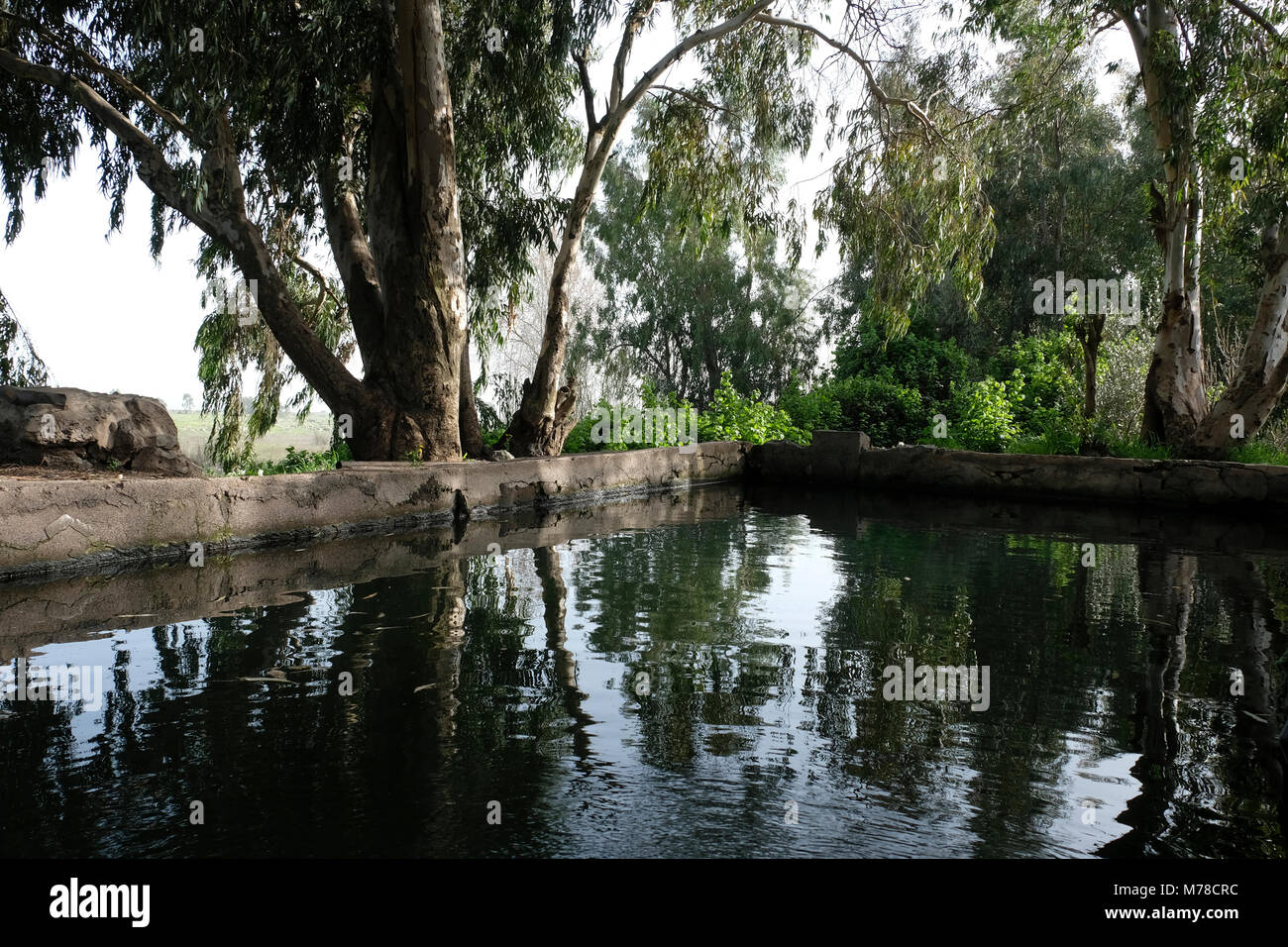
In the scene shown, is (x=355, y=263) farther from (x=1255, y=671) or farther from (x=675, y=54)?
(x=1255, y=671)

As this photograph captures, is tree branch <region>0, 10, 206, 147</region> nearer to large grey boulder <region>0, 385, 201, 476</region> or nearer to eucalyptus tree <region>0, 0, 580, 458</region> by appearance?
eucalyptus tree <region>0, 0, 580, 458</region>

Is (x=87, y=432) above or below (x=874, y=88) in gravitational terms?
below

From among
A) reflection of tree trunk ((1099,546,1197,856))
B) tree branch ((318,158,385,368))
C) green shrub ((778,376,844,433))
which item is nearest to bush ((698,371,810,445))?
green shrub ((778,376,844,433))

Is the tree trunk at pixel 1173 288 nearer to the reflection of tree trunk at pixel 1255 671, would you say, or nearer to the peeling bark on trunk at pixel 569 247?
the peeling bark on trunk at pixel 569 247

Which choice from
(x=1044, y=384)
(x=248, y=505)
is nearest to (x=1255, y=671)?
(x=248, y=505)

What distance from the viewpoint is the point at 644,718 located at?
4004 mm

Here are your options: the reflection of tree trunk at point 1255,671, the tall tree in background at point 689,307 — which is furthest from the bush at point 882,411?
the reflection of tree trunk at point 1255,671

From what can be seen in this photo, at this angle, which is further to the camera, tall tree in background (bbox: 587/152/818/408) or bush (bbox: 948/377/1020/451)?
tall tree in background (bbox: 587/152/818/408)

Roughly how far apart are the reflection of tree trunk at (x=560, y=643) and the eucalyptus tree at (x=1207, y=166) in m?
8.69

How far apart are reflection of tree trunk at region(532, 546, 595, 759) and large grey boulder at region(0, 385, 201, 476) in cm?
287

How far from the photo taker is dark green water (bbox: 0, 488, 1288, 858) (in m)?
2.97

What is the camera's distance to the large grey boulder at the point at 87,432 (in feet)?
24.7

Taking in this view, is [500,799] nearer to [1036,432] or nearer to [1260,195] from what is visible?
[1260,195]

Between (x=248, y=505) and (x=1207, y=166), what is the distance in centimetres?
1060
